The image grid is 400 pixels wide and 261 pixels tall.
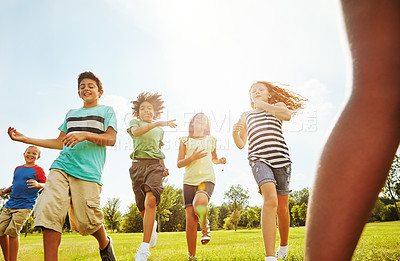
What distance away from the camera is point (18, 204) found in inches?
253

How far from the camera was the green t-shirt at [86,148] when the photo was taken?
11.8 feet

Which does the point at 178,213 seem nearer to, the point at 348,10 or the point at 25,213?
the point at 25,213

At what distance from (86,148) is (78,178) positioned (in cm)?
39

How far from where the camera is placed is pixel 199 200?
484 cm

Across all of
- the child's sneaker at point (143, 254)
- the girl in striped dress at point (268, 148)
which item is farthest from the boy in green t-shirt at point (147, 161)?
the girl in striped dress at point (268, 148)

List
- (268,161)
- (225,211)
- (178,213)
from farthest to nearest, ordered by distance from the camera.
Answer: (225,211)
(178,213)
(268,161)

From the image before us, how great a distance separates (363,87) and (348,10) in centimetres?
22

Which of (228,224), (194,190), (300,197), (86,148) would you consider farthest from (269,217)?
(300,197)

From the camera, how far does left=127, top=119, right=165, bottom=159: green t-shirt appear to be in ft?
18.6

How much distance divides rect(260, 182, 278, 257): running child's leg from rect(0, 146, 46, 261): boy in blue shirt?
15.0 ft

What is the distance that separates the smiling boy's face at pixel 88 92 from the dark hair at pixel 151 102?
201 centimetres

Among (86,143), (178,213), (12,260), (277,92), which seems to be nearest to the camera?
(86,143)

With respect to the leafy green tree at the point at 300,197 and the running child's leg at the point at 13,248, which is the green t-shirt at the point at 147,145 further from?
the leafy green tree at the point at 300,197

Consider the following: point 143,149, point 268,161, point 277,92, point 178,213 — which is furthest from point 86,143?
point 178,213
